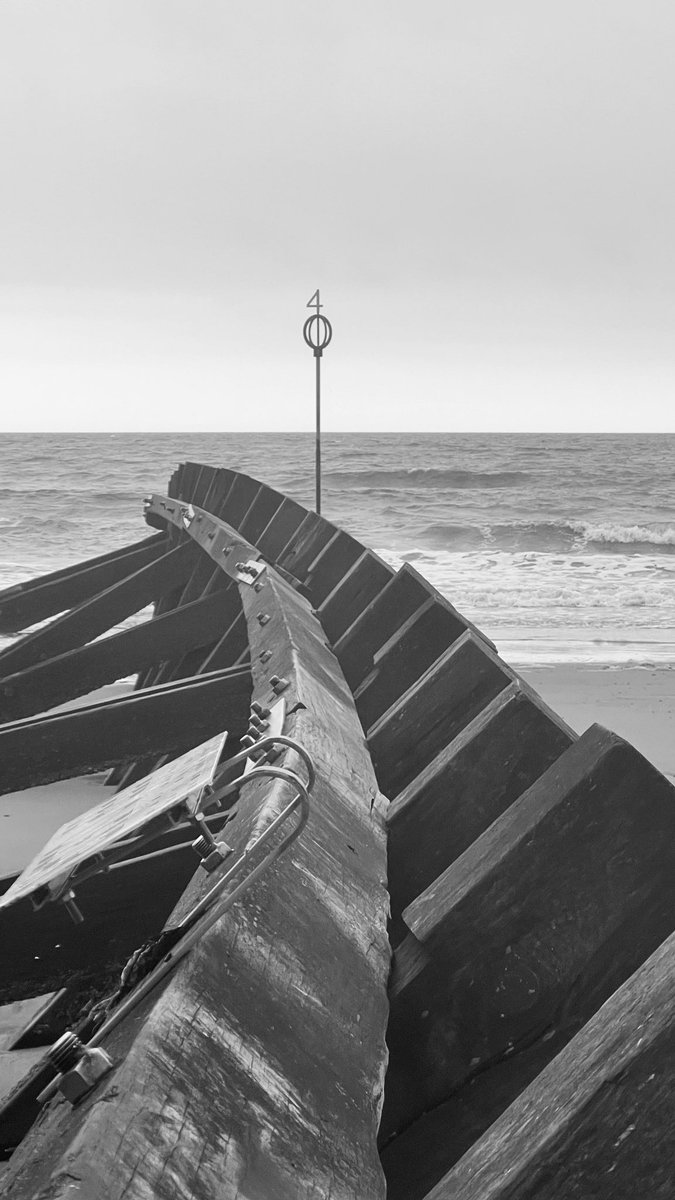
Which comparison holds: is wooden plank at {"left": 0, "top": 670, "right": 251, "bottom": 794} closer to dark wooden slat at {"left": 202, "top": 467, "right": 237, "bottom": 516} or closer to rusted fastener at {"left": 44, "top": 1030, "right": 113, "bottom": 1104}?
rusted fastener at {"left": 44, "top": 1030, "right": 113, "bottom": 1104}

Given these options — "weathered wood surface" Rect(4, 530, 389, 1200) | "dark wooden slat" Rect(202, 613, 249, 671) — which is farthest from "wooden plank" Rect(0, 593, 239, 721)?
"weathered wood surface" Rect(4, 530, 389, 1200)

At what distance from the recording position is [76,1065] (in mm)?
960

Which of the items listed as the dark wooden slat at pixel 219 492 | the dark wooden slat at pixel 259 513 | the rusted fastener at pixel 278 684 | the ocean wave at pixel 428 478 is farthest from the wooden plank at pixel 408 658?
the ocean wave at pixel 428 478

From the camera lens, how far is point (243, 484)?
8094mm

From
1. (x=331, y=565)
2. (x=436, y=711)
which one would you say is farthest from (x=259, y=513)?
(x=436, y=711)

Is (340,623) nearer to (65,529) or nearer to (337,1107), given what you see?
(337,1107)

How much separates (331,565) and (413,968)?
325cm

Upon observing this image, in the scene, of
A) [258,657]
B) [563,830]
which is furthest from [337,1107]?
[258,657]

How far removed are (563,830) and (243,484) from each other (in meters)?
6.74

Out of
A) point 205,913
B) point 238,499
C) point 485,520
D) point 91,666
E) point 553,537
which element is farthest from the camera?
point 485,520

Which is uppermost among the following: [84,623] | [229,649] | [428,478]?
[84,623]

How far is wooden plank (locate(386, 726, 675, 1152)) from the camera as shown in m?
1.56

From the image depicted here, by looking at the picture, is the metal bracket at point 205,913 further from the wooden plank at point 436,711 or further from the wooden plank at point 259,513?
the wooden plank at point 259,513

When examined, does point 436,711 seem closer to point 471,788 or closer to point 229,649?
point 471,788
